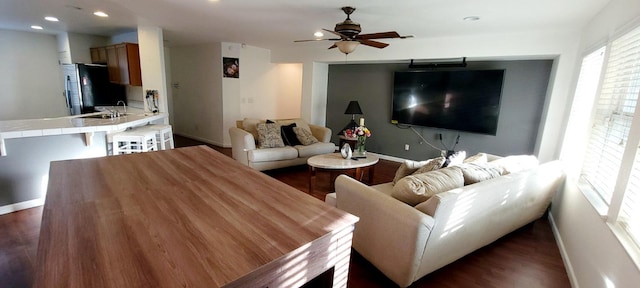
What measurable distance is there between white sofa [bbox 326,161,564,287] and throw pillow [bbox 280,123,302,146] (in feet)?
7.94

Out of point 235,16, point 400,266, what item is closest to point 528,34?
point 400,266

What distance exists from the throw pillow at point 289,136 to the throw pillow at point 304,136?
0.06 meters

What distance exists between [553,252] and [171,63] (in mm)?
7946

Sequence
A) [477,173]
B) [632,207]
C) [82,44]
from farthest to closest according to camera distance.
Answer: [82,44] < [477,173] < [632,207]

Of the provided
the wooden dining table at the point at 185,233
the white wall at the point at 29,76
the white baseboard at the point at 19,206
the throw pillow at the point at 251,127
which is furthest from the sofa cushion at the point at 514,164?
the white wall at the point at 29,76

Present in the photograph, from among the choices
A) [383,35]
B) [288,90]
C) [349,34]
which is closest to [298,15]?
[349,34]

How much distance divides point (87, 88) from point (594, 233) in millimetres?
7393

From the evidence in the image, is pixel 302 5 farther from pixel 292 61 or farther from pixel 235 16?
pixel 292 61

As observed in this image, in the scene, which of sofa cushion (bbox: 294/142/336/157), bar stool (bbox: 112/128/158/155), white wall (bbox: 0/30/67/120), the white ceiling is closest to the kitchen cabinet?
the white ceiling

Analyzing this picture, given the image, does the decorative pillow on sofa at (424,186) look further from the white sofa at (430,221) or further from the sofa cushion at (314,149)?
the sofa cushion at (314,149)

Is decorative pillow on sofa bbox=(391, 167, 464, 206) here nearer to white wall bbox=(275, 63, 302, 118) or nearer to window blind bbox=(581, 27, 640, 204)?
window blind bbox=(581, 27, 640, 204)

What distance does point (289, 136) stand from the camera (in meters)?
4.91

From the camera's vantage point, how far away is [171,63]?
7008 mm

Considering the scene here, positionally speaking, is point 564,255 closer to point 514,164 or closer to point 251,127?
point 514,164
